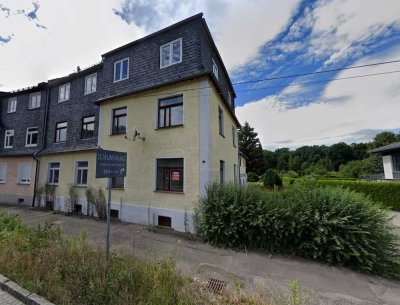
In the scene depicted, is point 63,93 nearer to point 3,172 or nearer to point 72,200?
point 72,200

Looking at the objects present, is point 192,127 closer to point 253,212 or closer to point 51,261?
point 253,212

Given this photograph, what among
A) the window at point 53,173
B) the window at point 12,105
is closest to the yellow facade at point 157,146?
the window at point 53,173

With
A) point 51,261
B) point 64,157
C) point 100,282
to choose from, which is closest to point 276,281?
point 100,282

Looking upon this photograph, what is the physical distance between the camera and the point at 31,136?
50.1 ft

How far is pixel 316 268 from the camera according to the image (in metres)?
5.10

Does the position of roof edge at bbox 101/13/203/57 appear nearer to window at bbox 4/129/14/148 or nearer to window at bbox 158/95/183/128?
window at bbox 158/95/183/128

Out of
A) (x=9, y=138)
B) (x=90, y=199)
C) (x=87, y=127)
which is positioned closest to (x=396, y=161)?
(x=90, y=199)

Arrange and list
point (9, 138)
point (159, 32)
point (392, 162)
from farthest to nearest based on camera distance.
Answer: point (392, 162), point (9, 138), point (159, 32)

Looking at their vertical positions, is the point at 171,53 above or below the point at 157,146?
above

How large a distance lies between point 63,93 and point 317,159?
73.3 meters

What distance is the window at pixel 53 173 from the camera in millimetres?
13074

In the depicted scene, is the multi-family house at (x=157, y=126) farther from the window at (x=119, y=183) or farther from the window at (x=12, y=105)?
the window at (x=12, y=105)

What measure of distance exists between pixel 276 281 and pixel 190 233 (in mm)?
3898

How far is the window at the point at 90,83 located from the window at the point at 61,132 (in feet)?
9.83
